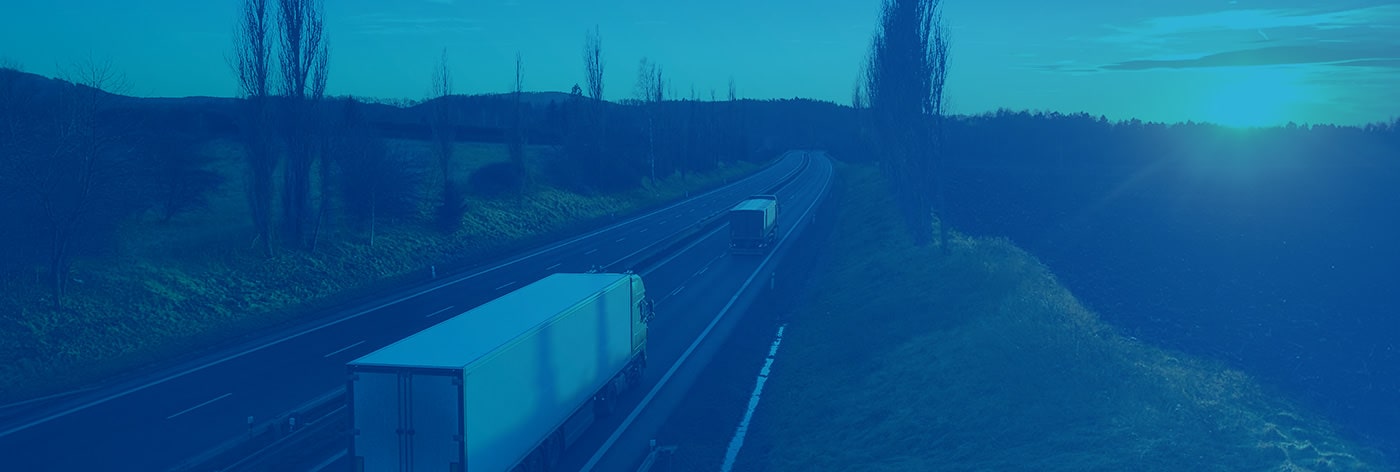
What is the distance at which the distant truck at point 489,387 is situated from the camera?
10430 mm

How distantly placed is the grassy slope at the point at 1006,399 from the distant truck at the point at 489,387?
3591mm

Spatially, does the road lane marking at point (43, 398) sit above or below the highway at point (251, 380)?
below

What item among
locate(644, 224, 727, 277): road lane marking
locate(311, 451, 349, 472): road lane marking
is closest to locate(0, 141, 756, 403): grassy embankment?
locate(644, 224, 727, 277): road lane marking

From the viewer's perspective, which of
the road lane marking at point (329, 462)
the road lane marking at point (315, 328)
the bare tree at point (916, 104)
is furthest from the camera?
the bare tree at point (916, 104)

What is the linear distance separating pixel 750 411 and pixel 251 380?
11.4m

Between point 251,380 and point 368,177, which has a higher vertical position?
point 368,177

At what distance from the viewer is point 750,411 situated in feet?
59.1

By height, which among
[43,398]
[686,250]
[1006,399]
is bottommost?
[43,398]

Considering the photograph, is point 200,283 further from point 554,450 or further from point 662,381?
point 554,450

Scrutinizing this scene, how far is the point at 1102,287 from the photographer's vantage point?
2642 centimetres

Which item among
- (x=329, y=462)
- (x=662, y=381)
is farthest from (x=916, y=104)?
(x=329, y=462)

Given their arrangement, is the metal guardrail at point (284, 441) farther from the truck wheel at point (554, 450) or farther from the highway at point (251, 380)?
the truck wheel at point (554, 450)

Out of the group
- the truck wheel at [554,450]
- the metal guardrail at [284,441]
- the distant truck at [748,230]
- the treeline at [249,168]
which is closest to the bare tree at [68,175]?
the treeline at [249,168]

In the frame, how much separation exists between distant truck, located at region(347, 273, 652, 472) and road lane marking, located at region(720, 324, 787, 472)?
107 inches
